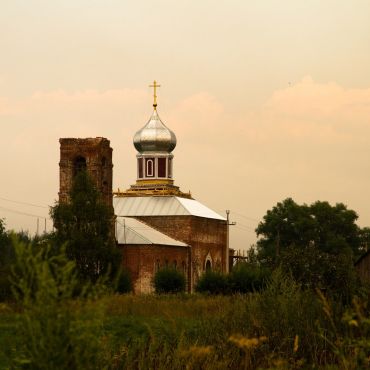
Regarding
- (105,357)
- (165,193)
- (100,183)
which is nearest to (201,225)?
(165,193)

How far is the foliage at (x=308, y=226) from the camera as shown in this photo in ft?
211

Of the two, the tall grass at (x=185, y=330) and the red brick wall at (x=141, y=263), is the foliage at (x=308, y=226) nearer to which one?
the red brick wall at (x=141, y=263)

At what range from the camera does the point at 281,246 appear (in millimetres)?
64188

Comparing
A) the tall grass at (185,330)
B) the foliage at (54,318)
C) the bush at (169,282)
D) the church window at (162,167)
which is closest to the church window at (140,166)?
the church window at (162,167)

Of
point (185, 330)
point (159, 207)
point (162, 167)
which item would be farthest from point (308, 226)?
point (185, 330)

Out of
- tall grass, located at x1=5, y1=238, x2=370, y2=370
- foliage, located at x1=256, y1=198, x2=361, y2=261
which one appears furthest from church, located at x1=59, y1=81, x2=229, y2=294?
tall grass, located at x1=5, y1=238, x2=370, y2=370

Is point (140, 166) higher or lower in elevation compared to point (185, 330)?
higher

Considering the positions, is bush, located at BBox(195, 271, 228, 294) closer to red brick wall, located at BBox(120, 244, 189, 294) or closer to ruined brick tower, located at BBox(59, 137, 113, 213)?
red brick wall, located at BBox(120, 244, 189, 294)

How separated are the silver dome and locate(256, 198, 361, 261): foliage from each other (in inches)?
421

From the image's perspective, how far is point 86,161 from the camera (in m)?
44.7

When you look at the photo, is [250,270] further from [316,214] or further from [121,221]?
[316,214]

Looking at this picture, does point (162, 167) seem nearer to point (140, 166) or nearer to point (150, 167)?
point (150, 167)

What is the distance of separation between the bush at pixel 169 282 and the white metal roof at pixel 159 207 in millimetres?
11290

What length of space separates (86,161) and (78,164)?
0.82m
